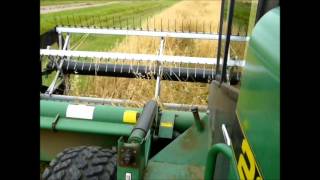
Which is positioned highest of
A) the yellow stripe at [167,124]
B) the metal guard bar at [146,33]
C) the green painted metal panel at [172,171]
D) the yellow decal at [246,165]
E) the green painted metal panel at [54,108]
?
the metal guard bar at [146,33]

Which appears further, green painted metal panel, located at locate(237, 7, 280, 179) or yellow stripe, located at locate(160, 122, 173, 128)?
yellow stripe, located at locate(160, 122, 173, 128)

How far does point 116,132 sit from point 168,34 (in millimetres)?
1863

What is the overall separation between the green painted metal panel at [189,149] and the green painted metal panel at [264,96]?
1261 millimetres

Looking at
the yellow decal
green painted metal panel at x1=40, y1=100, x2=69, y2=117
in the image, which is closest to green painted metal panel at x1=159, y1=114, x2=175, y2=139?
green painted metal panel at x1=40, y1=100, x2=69, y2=117

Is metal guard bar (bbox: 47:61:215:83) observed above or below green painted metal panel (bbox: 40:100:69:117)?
above

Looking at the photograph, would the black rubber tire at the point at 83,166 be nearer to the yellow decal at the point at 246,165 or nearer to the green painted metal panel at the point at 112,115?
the green painted metal panel at the point at 112,115

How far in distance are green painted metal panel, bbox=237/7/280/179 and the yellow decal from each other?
0.03m

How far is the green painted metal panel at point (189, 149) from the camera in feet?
8.65

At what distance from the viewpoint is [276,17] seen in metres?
1.12

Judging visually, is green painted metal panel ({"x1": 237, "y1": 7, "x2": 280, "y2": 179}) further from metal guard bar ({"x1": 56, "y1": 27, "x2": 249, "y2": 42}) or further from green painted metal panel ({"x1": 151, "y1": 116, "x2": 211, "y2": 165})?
metal guard bar ({"x1": 56, "y1": 27, "x2": 249, "y2": 42})

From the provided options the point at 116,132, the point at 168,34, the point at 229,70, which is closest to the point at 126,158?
the point at 229,70

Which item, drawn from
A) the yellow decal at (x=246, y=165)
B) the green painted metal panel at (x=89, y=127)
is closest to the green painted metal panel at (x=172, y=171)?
the green painted metal panel at (x=89, y=127)

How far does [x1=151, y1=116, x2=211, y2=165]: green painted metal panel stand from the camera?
2637 mm
